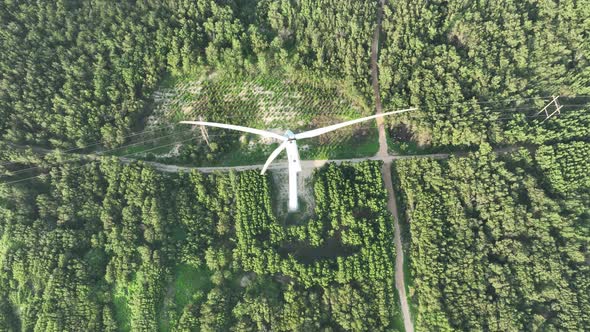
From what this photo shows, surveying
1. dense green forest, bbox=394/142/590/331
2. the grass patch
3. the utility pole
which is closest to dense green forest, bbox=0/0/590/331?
dense green forest, bbox=394/142/590/331

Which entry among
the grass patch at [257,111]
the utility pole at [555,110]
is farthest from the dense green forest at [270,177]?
the utility pole at [555,110]

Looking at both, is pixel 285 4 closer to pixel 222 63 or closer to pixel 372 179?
pixel 222 63

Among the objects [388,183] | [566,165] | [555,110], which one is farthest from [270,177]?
[555,110]

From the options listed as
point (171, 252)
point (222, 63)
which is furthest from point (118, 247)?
point (222, 63)

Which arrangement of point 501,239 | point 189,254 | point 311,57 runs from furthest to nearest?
point 311,57 → point 189,254 → point 501,239

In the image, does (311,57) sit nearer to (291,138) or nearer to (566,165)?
(291,138)
